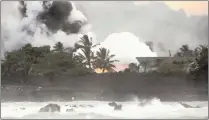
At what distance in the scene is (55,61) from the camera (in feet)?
23.7

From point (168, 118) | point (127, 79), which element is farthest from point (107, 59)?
point (168, 118)

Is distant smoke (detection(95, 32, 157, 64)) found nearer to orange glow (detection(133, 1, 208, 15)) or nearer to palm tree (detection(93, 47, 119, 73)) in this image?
palm tree (detection(93, 47, 119, 73))

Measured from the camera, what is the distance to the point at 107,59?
7.22 meters

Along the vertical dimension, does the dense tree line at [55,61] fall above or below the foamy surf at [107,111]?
above

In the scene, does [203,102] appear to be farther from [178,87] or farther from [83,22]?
[83,22]

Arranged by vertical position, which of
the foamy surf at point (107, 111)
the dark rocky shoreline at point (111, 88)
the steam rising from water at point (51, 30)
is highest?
the steam rising from water at point (51, 30)

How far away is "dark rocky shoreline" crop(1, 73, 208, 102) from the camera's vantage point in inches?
Answer: 284

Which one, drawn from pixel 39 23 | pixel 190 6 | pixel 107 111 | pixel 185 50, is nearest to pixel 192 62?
pixel 185 50

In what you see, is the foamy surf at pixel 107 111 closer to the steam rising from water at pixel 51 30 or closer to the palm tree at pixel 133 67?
the palm tree at pixel 133 67

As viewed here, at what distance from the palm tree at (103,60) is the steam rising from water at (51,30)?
1.8 inches

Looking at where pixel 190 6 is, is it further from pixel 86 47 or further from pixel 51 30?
pixel 51 30

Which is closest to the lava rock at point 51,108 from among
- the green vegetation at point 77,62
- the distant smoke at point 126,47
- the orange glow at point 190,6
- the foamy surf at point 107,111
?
the foamy surf at point 107,111

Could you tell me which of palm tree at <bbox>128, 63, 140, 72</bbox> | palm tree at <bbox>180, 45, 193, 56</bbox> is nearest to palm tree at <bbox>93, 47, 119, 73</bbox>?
palm tree at <bbox>128, 63, 140, 72</bbox>

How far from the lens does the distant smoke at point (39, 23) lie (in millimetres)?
7211
